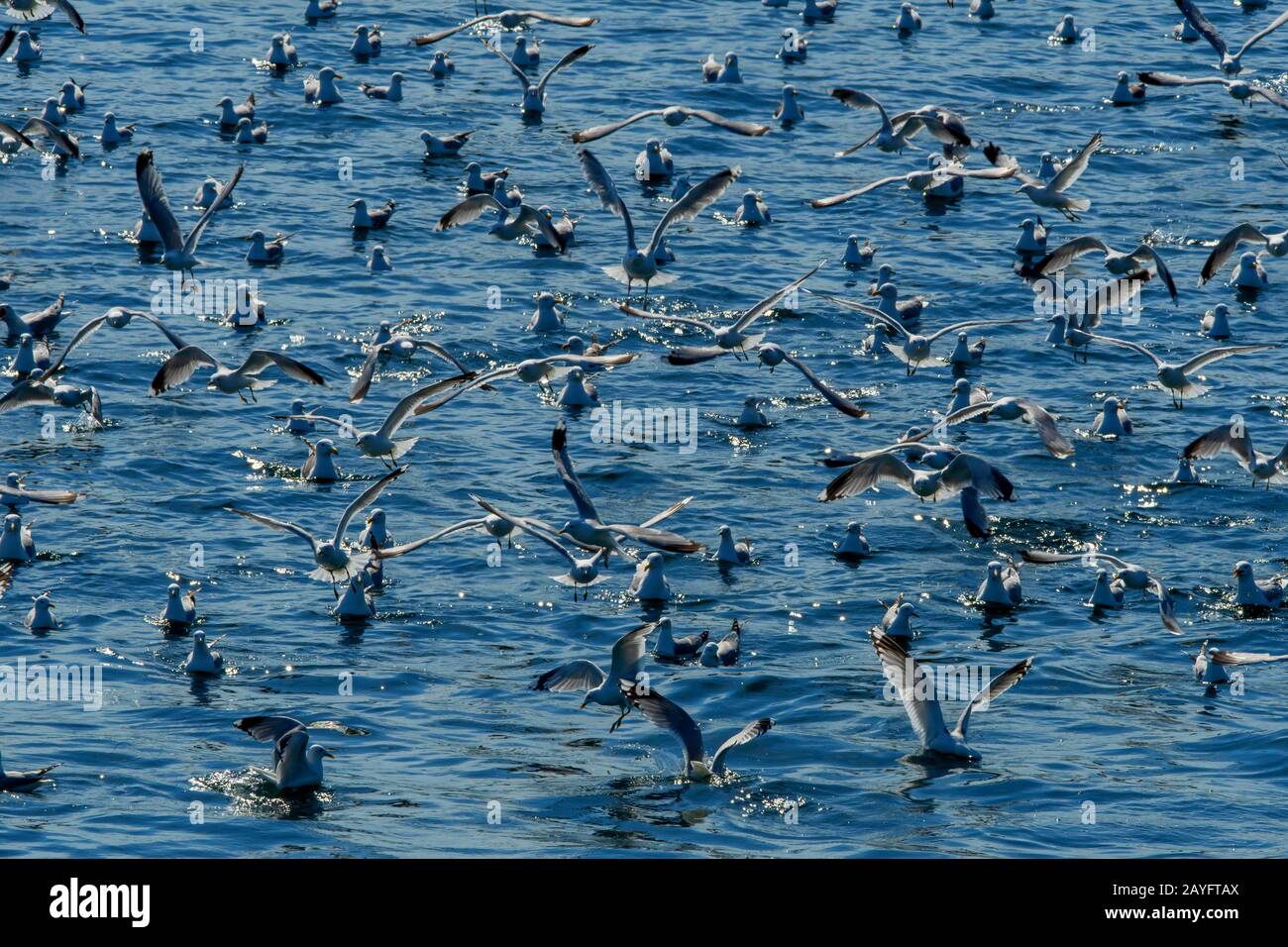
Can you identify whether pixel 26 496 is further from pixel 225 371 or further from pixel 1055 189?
pixel 1055 189

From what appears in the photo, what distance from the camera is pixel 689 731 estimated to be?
1057 inches

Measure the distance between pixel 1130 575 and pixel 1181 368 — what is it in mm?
7375

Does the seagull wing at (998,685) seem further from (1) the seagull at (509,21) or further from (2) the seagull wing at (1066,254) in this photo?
(1) the seagull at (509,21)

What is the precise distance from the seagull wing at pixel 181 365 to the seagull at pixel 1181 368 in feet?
50.9

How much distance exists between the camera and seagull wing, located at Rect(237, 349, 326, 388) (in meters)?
35.5

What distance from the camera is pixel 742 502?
35469mm

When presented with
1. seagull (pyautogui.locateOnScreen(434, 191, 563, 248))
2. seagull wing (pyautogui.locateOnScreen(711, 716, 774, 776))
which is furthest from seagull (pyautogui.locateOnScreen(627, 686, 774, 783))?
seagull (pyautogui.locateOnScreen(434, 191, 563, 248))

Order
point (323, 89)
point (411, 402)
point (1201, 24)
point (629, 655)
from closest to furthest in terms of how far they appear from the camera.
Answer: point (629, 655) → point (411, 402) → point (323, 89) → point (1201, 24)

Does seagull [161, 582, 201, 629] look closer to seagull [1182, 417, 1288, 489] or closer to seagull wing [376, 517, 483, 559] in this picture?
seagull wing [376, 517, 483, 559]

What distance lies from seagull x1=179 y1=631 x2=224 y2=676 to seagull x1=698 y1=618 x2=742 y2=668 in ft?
21.5

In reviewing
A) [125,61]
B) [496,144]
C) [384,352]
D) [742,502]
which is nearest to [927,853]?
[742,502]

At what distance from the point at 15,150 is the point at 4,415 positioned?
13.2m

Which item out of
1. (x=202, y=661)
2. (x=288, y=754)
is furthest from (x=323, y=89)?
(x=288, y=754)

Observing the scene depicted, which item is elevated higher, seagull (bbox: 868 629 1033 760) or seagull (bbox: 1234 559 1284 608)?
seagull (bbox: 1234 559 1284 608)
